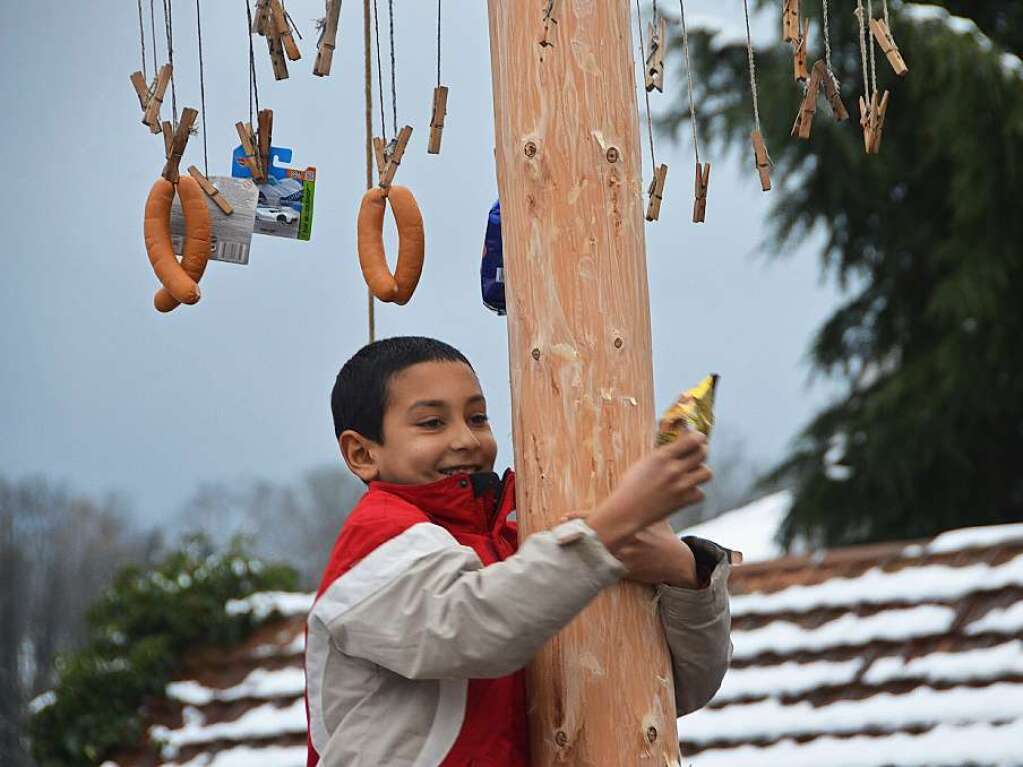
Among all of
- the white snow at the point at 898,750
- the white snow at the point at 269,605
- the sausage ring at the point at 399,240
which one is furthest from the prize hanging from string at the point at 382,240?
the white snow at the point at 269,605

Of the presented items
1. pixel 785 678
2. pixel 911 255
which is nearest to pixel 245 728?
pixel 785 678

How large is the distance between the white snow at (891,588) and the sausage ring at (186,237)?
11.6ft

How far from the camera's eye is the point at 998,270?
1019 centimetres

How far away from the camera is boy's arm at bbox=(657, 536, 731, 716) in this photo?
7.97ft

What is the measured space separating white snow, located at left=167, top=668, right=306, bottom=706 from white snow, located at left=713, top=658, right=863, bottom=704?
1.76 m

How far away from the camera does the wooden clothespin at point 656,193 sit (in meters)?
2.65

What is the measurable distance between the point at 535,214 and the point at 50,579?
90.3 ft

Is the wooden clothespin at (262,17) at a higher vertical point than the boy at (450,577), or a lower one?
higher

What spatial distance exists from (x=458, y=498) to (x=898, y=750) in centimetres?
306

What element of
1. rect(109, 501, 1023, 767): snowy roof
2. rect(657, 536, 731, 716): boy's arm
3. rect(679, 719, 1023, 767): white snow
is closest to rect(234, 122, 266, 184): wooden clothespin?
rect(657, 536, 731, 716): boy's arm

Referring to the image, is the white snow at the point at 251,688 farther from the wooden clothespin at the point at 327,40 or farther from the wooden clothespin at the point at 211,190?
the wooden clothespin at the point at 327,40

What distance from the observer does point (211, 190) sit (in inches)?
109

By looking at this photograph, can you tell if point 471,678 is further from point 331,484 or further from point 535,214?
point 331,484

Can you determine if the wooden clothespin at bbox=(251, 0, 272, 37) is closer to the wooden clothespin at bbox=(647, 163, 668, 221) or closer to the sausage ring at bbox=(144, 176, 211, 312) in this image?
the sausage ring at bbox=(144, 176, 211, 312)
